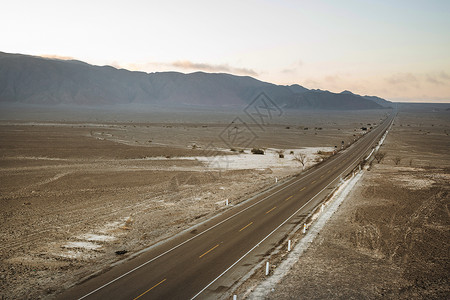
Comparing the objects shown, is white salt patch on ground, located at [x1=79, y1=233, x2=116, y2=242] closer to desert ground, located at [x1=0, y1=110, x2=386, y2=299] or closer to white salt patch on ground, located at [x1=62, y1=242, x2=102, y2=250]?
desert ground, located at [x1=0, y1=110, x2=386, y2=299]

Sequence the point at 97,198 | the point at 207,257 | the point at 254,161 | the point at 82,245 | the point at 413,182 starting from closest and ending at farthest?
the point at 207,257
the point at 82,245
the point at 97,198
the point at 413,182
the point at 254,161

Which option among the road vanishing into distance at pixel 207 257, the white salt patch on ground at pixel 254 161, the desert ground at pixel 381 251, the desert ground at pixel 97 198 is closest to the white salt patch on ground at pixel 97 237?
the desert ground at pixel 97 198

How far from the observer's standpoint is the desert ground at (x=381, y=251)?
17422mm

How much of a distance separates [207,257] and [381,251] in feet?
39.8

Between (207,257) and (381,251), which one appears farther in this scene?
(381,251)

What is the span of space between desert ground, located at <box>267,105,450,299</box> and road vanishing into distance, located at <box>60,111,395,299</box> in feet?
9.74

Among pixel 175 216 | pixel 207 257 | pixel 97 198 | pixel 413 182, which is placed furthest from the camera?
pixel 413 182

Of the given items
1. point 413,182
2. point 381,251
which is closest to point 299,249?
point 381,251

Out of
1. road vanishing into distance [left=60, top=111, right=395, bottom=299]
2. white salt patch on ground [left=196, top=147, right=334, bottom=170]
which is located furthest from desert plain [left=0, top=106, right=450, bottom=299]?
road vanishing into distance [left=60, top=111, right=395, bottom=299]

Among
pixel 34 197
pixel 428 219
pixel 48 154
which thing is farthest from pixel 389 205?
pixel 48 154

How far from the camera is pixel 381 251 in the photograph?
22297 millimetres

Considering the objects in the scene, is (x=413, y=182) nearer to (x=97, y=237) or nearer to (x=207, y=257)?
(x=207, y=257)

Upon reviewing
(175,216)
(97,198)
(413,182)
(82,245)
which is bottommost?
(82,245)

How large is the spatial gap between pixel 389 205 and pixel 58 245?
30949mm
